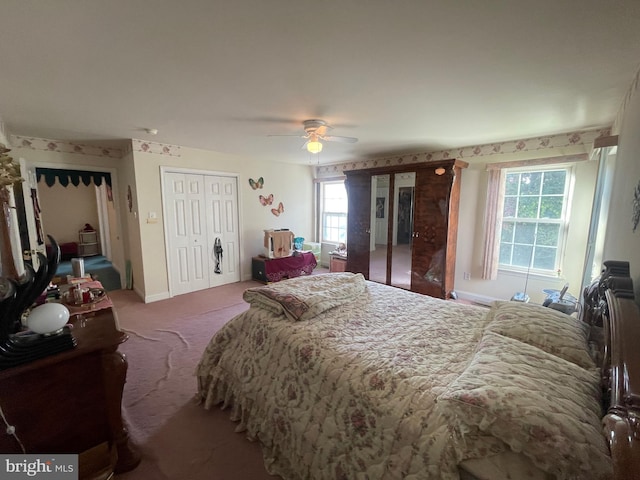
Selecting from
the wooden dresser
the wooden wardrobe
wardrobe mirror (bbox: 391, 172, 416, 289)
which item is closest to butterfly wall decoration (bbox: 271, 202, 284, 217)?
the wooden wardrobe

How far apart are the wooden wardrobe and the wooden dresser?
3679 mm

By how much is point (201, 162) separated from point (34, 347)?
3.73m

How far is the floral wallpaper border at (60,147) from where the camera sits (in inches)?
139

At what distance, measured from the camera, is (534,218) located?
11.8 feet

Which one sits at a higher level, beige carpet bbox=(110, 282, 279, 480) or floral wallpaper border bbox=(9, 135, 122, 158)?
floral wallpaper border bbox=(9, 135, 122, 158)

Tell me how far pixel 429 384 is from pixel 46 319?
1693mm

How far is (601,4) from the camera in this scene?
1.18 metres

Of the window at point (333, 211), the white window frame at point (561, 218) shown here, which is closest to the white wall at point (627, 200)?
the white window frame at point (561, 218)

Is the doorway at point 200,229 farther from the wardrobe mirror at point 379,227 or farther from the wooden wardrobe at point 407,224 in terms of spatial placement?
the wardrobe mirror at point 379,227

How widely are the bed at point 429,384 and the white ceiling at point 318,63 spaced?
127 cm

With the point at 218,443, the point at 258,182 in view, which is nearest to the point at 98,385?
the point at 218,443

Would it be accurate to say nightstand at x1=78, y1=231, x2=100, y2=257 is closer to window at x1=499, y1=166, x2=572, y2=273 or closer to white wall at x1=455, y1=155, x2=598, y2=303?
white wall at x1=455, y1=155, x2=598, y2=303

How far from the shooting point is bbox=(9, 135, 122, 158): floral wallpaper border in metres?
3.53
